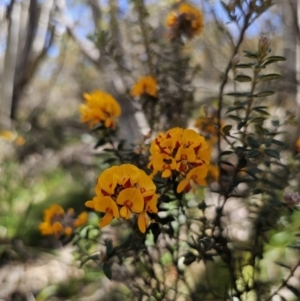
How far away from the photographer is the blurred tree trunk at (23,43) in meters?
3.41

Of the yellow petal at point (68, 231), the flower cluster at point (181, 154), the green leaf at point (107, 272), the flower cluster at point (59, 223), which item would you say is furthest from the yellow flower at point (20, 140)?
the flower cluster at point (181, 154)

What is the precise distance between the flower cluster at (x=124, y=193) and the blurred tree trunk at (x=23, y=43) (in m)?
2.61

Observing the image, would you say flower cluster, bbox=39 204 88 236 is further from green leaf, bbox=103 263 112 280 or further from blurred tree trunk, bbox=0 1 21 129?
blurred tree trunk, bbox=0 1 21 129

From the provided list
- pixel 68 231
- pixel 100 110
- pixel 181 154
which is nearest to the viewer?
pixel 181 154

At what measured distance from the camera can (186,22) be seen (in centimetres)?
187

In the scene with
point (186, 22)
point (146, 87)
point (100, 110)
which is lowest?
point (100, 110)

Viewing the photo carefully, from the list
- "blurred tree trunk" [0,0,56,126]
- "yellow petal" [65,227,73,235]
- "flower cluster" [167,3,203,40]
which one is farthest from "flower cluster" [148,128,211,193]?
"blurred tree trunk" [0,0,56,126]

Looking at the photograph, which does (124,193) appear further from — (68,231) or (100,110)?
(68,231)

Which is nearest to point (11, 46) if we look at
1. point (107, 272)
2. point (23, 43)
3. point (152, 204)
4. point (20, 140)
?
point (23, 43)

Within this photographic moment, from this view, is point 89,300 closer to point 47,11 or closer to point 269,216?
point 269,216

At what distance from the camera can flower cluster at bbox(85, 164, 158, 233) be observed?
0.92 m

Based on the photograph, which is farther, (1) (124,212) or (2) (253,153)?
(2) (253,153)

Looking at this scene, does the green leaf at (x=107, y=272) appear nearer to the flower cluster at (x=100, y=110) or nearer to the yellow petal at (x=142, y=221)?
the yellow petal at (x=142, y=221)

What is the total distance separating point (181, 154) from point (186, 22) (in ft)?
3.30
